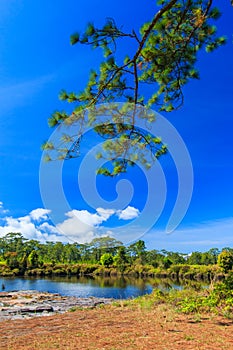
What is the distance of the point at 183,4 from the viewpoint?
5.04 metres

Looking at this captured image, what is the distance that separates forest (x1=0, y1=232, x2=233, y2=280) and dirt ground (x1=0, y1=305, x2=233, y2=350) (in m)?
27.0

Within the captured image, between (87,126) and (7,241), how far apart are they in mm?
58854

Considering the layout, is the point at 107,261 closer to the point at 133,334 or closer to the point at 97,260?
the point at 97,260

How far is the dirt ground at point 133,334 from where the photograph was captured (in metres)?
4.00

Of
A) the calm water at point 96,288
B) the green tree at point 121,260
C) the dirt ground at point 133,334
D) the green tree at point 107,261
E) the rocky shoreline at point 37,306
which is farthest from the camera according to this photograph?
the green tree at point 107,261

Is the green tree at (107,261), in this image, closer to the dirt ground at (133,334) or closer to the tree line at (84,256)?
the tree line at (84,256)

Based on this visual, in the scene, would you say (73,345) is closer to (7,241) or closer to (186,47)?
(186,47)

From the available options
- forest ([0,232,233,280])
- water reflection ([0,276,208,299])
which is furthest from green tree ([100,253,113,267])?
water reflection ([0,276,208,299])

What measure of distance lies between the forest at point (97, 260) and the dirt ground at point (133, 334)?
26997mm

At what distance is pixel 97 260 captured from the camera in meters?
57.8

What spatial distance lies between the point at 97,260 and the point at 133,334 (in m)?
55.1

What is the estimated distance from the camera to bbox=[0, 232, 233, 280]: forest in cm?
4169

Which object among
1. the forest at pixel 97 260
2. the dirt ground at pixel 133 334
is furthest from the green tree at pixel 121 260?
the dirt ground at pixel 133 334

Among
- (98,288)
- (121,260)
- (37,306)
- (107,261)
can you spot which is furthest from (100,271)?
(37,306)
